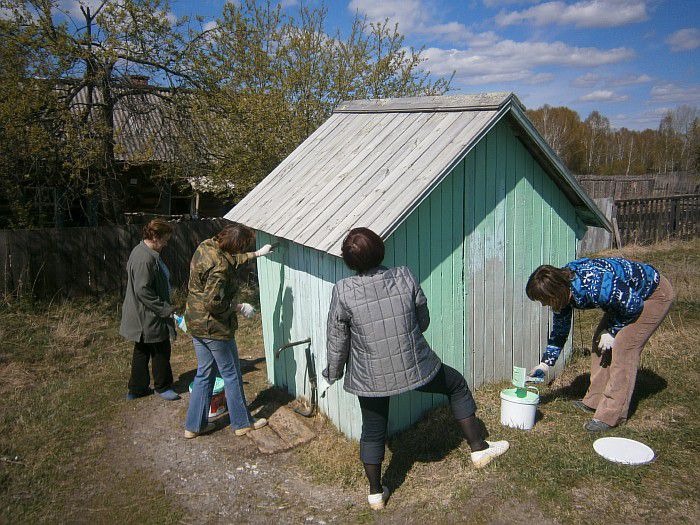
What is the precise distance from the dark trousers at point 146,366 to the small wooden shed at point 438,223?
3.67ft

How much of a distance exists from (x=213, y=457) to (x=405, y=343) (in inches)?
87.8

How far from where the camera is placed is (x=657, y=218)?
1531 centimetres

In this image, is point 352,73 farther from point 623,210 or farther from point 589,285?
point 623,210

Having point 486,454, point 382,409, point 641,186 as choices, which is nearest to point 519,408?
point 486,454

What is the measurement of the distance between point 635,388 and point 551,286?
2.00 meters

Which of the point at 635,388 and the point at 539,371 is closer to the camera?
the point at 539,371

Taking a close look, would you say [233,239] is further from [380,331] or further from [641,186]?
[641,186]

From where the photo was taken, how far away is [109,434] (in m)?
4.91

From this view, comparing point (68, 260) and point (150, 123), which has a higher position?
point (150, 123)

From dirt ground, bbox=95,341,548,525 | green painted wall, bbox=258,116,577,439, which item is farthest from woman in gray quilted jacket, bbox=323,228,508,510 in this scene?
green painted wall, bbox=258,116,577,439

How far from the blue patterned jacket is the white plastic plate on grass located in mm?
678

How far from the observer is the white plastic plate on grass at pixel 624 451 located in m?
3.73

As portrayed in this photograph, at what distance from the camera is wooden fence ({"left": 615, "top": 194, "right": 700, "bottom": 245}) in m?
14.9

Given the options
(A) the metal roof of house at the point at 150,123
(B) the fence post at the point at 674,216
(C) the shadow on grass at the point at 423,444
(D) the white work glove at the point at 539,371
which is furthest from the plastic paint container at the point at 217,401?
(B) the fence post at the point at 674,216
